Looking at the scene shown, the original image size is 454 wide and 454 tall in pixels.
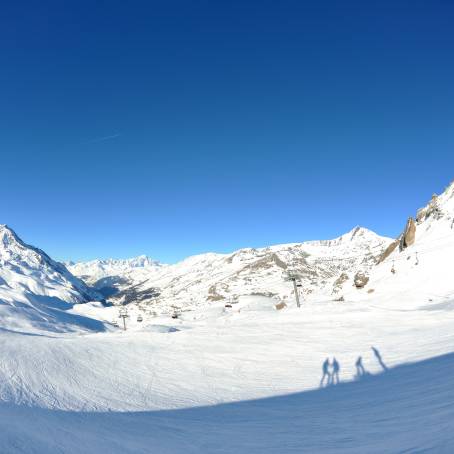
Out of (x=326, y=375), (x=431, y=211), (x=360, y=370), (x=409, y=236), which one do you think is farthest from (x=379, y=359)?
(x=431, y=211)

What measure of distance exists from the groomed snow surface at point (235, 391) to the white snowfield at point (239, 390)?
0.05m

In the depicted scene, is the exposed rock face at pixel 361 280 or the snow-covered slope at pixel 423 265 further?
the exposed rock face at pixel 361 280

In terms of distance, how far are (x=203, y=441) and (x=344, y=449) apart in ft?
10.5

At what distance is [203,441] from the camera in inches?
322

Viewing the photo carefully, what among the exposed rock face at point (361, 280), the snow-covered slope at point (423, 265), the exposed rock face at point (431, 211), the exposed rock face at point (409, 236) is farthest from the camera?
the exposed rock face at point (409, 236)

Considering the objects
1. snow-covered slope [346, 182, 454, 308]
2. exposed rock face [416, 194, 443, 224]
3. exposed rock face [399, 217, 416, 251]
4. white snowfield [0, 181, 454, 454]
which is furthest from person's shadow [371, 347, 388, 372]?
exposed rock face [416, 194, 443, 224]

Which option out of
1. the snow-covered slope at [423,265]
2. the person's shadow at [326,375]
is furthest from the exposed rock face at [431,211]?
the person's shadow at [326,375]

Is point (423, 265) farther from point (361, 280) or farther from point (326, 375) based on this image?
point (326, 375)

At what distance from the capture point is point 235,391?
1304 centimetres

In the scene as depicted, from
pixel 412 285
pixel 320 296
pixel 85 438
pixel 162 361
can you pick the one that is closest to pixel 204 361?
pixel 162 361

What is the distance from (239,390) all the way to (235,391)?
17 centimetres

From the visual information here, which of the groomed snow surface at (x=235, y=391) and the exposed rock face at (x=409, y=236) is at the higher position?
the exposed rock face at (x=409, y=236)

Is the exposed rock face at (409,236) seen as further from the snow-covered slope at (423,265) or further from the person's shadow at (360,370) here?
the person's shadow at (360,370)

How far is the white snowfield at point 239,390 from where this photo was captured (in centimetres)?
739
